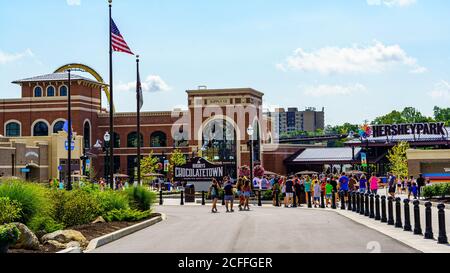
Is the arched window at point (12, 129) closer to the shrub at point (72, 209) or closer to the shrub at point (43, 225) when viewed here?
the shrub at point (72, 209)

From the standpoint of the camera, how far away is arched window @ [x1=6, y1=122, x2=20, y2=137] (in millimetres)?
83812

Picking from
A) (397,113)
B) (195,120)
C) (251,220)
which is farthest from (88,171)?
(397,113)

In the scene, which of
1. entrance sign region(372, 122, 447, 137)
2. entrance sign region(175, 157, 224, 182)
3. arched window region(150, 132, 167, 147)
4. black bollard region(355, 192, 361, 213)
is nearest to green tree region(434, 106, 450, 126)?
entrance sign region(372, 122, 447, 137)

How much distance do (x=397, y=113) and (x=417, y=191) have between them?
354 feet

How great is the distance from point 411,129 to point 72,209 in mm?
64942

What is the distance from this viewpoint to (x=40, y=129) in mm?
83125

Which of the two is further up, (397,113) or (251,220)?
(397,113)

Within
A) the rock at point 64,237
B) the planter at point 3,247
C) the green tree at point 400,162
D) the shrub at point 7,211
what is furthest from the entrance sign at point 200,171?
the planter at point 3,247

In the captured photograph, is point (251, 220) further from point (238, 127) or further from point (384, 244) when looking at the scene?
point (238, 127)

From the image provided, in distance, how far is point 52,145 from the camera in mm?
72562

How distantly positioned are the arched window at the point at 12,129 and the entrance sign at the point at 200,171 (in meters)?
43.8

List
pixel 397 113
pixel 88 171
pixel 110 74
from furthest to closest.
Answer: pixel 397 113 → pixel 88 171 → pixel 110 74

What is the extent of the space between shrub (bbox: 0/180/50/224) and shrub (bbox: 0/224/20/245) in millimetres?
3101

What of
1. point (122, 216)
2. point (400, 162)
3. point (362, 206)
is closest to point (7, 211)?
point (122, 216)
